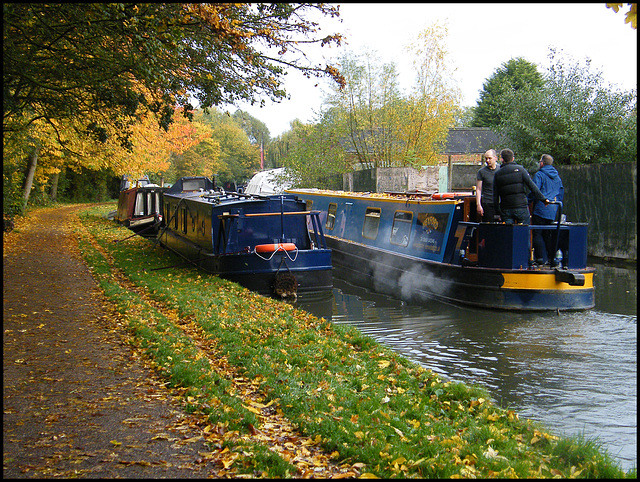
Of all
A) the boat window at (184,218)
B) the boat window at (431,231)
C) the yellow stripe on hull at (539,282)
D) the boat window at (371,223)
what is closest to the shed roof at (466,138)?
the boat window at (371,223)

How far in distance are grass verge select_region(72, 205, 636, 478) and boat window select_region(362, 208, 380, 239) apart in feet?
21.1

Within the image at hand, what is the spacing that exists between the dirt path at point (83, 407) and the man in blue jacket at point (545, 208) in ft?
23.7

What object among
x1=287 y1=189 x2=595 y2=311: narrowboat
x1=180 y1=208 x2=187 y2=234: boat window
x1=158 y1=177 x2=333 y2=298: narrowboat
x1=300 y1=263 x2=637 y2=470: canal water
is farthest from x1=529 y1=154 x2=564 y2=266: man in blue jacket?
x1=180 y1=208 x2=187 y2=234: boat window

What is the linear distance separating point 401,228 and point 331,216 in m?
4.54

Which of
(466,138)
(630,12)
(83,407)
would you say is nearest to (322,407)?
(83,407)

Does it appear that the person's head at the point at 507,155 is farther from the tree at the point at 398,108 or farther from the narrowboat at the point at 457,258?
the tree at the point at 398,108

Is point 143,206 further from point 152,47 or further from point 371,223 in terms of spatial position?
point 152,47

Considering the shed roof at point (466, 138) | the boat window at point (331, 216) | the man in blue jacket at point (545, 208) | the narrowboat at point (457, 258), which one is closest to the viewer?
the narrowboat at point (457, 258)

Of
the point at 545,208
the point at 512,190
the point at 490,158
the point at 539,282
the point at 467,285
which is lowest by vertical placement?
the point at 467,285

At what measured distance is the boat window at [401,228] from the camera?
44.8 feet

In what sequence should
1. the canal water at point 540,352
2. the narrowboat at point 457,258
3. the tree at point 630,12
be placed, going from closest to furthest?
the tree at point 630,12, the canal water at point 540,352, the narrowboat at point 457,258

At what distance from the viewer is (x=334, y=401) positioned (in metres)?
5.12

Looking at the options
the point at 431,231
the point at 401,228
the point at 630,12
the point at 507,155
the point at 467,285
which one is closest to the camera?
the point at 630,12

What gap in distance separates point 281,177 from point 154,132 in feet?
20.9
